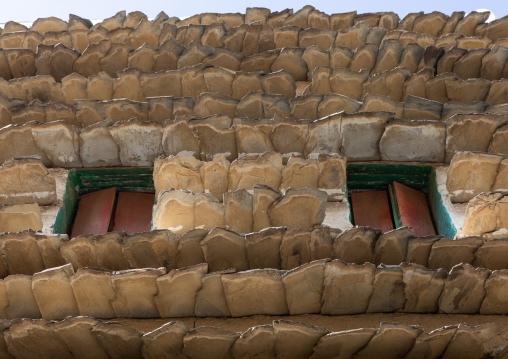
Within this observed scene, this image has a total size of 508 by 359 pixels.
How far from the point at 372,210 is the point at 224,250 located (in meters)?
1.36

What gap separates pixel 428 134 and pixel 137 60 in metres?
2.08

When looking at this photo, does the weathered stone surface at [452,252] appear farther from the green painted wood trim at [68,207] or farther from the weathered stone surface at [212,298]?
the green painted wood trim at [68,207]

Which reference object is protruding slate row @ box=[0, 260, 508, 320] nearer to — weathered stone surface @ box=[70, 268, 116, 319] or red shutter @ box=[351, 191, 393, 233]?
weathered stone surface @ box=[70, 268, 116, 319]

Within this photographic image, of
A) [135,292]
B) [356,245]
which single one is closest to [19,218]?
[135,292]

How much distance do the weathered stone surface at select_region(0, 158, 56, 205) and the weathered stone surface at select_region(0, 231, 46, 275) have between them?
29.8 inches

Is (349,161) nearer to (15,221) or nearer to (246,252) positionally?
(246,252)

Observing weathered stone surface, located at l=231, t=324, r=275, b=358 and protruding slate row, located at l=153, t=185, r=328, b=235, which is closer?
weathered stone surface, located at l=231, t=324, r=275, b=358

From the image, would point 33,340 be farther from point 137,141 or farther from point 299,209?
point 137,141

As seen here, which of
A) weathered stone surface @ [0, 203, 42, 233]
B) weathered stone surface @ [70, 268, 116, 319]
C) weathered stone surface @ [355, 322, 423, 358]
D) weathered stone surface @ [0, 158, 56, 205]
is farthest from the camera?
weathered stone surface @ [0, 158, 56, 205]

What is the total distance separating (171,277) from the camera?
12.7ft

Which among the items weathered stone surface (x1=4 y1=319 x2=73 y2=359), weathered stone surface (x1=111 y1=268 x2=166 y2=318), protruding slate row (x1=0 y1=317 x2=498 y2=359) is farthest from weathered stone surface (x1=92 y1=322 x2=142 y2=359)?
weathered stone surface (x1=111 y1=268 x2=166 y2=318)

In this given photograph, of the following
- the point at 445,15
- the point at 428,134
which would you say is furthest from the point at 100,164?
the point at 445,15

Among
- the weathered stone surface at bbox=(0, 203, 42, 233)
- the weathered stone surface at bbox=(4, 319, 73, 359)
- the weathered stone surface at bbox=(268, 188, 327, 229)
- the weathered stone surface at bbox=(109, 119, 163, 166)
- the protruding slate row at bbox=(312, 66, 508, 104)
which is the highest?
the protruding slate row at bbox=(312, 66, 508, 104)

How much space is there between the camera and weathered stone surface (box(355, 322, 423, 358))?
3373 mm
